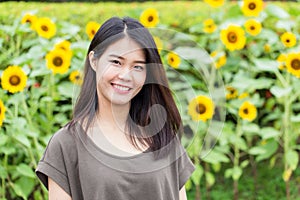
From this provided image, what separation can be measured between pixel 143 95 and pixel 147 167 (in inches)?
8.3

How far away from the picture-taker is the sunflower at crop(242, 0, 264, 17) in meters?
3.66

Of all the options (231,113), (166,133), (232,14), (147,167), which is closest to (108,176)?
(147,167)

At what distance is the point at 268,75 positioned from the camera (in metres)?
4.08

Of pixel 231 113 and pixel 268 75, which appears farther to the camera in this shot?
pixel 268 75

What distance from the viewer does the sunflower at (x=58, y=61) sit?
3.15 meters

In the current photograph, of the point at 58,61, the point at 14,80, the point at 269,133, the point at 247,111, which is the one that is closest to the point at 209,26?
the point at 247,111

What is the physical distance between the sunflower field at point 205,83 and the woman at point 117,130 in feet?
2.37

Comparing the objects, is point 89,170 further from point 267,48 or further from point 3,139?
point 267,48

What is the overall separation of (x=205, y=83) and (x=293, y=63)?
0.79 metres

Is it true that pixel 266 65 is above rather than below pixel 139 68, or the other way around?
below

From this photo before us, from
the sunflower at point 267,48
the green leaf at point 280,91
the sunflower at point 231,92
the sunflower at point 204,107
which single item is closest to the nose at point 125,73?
the sunflower at point 204,107

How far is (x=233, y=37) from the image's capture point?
11.8ft

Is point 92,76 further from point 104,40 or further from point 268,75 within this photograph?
point 268,75

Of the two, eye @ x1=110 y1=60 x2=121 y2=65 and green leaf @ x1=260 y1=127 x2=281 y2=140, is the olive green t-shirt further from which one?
green leaf @ x1=260 y1=127 x2=281 y2=140
